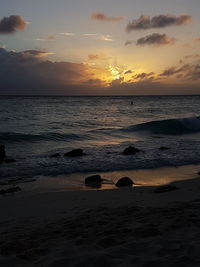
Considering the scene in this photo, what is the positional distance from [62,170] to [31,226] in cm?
655

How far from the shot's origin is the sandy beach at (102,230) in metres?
4.14

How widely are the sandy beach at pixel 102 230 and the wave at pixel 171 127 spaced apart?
2206cm

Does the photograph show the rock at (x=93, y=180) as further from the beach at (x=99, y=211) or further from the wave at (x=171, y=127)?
the wave at (x=171, y=127)

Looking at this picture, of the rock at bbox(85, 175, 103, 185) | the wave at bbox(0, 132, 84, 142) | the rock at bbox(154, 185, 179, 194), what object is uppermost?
the wave at bbox(0, 132, 84, 142)

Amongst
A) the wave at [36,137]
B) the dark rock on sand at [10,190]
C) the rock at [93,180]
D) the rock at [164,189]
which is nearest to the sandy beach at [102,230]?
the rock at [164,189]

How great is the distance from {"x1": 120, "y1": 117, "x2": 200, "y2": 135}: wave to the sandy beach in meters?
22.1

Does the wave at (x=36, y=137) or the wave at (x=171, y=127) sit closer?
the wave at (x=36, y=137)

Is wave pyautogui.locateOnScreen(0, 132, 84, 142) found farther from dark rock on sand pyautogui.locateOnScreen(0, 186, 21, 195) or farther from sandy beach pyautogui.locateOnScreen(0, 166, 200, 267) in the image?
sandy beach pyautogui.locateOnScreen(0, 166, 200, 267)

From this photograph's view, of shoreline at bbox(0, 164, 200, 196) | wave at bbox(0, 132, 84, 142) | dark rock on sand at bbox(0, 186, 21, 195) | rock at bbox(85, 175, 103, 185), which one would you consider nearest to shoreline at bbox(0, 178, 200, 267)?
dark rock on sand at bbox(0, 186, 21, 195)

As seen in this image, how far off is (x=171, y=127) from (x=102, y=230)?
2812cm

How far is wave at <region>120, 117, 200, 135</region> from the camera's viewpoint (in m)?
30.1

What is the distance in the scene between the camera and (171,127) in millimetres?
32250

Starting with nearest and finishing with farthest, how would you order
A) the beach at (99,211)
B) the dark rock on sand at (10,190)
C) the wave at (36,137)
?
the beach at (99,211)
the dark rock on sand at (10,190)
the wave at (36,137)

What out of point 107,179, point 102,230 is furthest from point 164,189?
point 102,230
